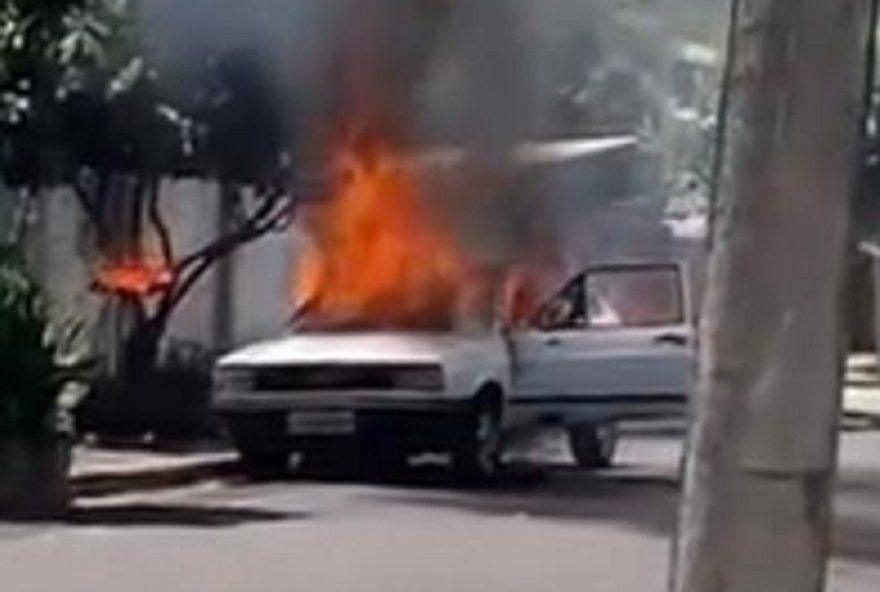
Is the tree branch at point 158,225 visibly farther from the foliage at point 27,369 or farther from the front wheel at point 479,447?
the foliage at point 27,369

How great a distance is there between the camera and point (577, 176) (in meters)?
29.2

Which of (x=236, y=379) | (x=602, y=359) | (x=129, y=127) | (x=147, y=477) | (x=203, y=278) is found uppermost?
(x=129, y=127)

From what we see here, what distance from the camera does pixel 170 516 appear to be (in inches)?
728

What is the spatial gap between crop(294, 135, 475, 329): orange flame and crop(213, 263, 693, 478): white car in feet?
1.49

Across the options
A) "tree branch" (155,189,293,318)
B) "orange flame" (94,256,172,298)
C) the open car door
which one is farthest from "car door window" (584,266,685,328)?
"orange flame" (94,256,172,298)

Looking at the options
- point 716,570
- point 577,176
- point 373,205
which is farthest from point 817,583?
point 577,176

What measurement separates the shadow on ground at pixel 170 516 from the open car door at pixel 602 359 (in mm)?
3615

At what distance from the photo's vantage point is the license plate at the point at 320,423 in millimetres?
21016

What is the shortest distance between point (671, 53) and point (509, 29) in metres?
11.7

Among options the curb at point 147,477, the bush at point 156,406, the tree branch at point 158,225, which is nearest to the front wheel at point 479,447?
the curb at point 147,477

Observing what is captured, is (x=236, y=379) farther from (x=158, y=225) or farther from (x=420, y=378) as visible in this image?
(x=158, y=225)

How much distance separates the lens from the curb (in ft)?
67.4

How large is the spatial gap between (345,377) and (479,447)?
1160 mm

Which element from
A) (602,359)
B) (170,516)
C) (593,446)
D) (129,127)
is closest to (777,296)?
(170,516)
